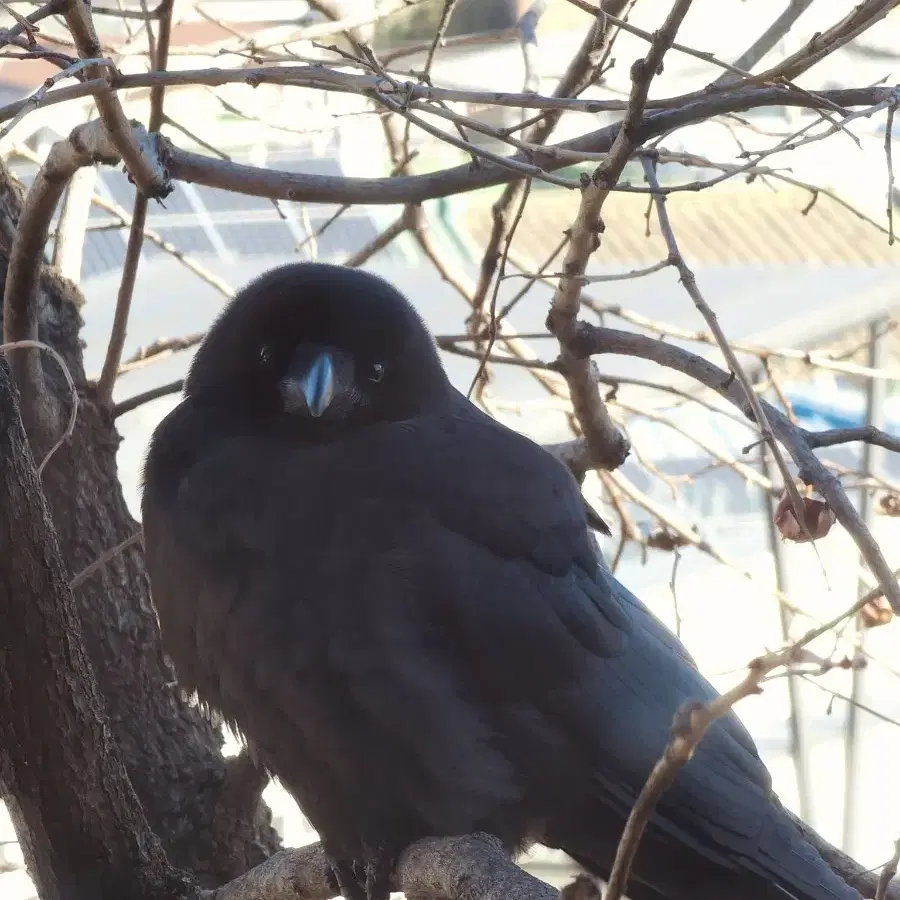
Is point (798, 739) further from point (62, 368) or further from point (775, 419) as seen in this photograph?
point (62, 368)

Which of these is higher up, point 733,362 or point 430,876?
point 733,362

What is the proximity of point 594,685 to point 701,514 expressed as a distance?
247 cm

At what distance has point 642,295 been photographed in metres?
3.97

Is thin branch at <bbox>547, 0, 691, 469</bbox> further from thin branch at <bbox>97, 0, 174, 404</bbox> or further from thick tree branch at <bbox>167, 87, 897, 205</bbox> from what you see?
thin branch at <bbox>97, 0, 174, 404</bbox>

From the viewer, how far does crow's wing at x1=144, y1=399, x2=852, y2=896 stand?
1.77m

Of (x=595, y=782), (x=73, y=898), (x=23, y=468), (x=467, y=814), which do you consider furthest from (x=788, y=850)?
(x=23, y=468)

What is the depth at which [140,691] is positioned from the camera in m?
2.24

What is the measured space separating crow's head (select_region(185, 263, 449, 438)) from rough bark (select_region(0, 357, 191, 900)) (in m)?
0.50

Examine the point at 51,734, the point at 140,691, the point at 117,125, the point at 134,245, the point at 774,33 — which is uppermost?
the point at 774,33

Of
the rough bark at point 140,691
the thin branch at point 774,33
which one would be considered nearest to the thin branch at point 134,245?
the rough bark at point 140,691

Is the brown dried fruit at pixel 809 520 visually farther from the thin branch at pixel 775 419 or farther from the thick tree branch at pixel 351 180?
the thick tree branch at pixel 351 180

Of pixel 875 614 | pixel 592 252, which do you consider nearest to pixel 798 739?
pixel 875 614

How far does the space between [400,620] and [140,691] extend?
710 mm

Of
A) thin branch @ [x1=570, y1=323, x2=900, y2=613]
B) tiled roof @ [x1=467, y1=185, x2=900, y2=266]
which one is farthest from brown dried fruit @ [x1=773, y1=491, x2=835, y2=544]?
tiled roof @ [x1=467, y1=185, x2=900, y2=266]
